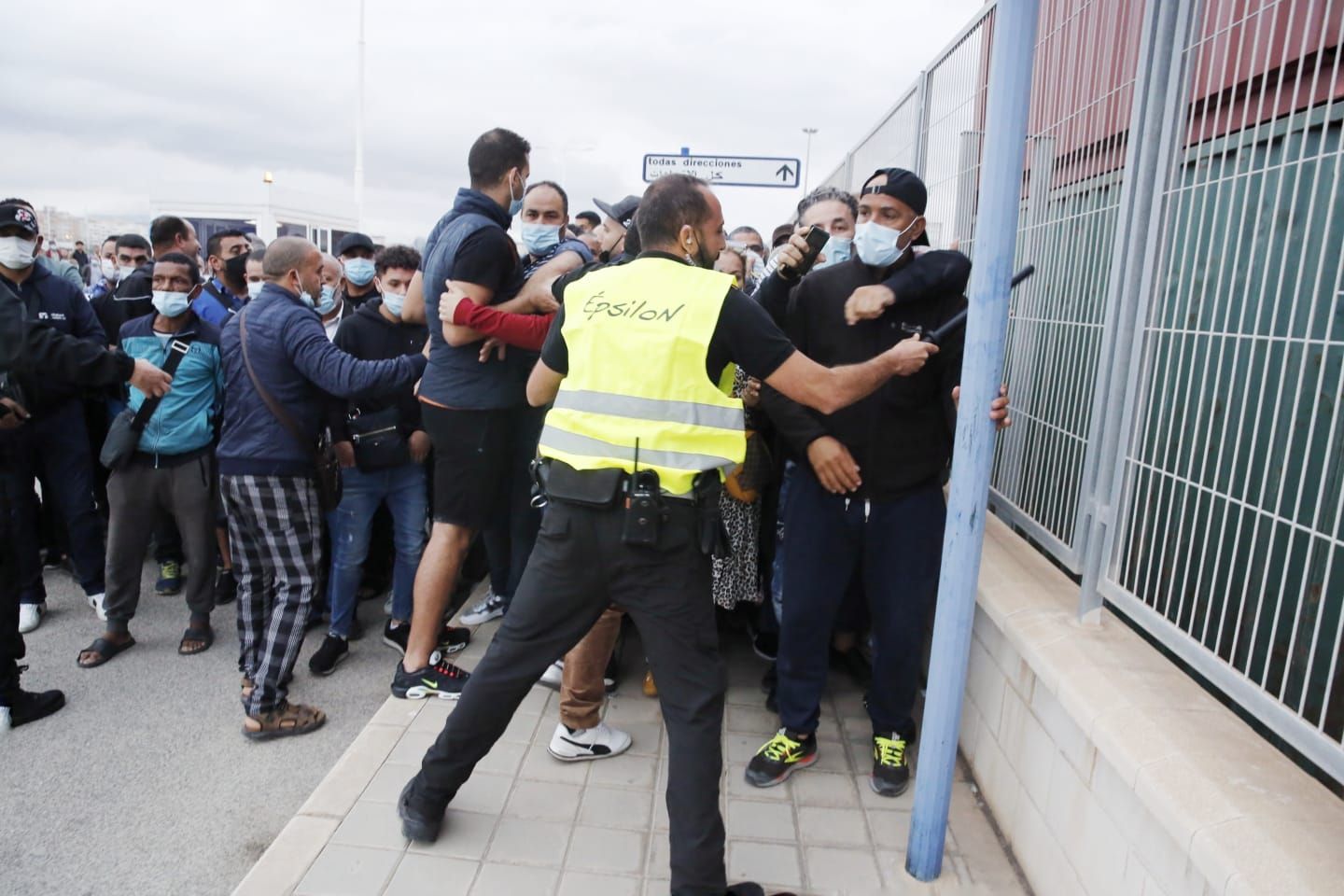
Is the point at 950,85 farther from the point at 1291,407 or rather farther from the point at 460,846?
the point at 460,846

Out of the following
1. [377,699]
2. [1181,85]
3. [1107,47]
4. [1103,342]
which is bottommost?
[377,699]

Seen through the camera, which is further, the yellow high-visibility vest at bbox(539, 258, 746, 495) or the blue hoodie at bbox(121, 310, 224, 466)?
the blue hoodie at bbox(121, 310, 224, 466)

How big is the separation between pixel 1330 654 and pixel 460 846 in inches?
95.2

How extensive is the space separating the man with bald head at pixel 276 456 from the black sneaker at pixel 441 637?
71 centimetres

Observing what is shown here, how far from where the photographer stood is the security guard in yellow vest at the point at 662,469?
236 centimetres

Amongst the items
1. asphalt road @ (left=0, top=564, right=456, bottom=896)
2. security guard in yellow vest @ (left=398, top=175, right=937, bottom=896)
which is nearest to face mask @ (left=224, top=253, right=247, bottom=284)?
asphalt road @ (left=0, top=564, right=456, bottom=896)

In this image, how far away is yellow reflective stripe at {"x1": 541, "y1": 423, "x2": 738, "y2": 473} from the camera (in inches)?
93.7

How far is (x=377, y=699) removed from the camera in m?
3.93

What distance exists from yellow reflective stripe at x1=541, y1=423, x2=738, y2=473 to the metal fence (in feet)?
3.89

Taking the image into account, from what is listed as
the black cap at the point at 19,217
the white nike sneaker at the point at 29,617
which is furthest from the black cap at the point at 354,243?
the white nike sneaker at the point at 29,617

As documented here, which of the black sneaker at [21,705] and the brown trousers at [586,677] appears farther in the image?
the black sneaker at [21,705]

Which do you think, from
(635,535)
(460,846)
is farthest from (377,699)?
(635,535)

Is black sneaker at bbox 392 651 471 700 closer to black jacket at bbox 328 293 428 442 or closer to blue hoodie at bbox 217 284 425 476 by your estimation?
blue hoodie at bbox 217 284 425 476

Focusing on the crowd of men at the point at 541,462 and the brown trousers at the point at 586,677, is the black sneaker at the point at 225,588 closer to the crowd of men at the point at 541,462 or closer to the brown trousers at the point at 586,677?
the crowd of men at the point at 541,462
